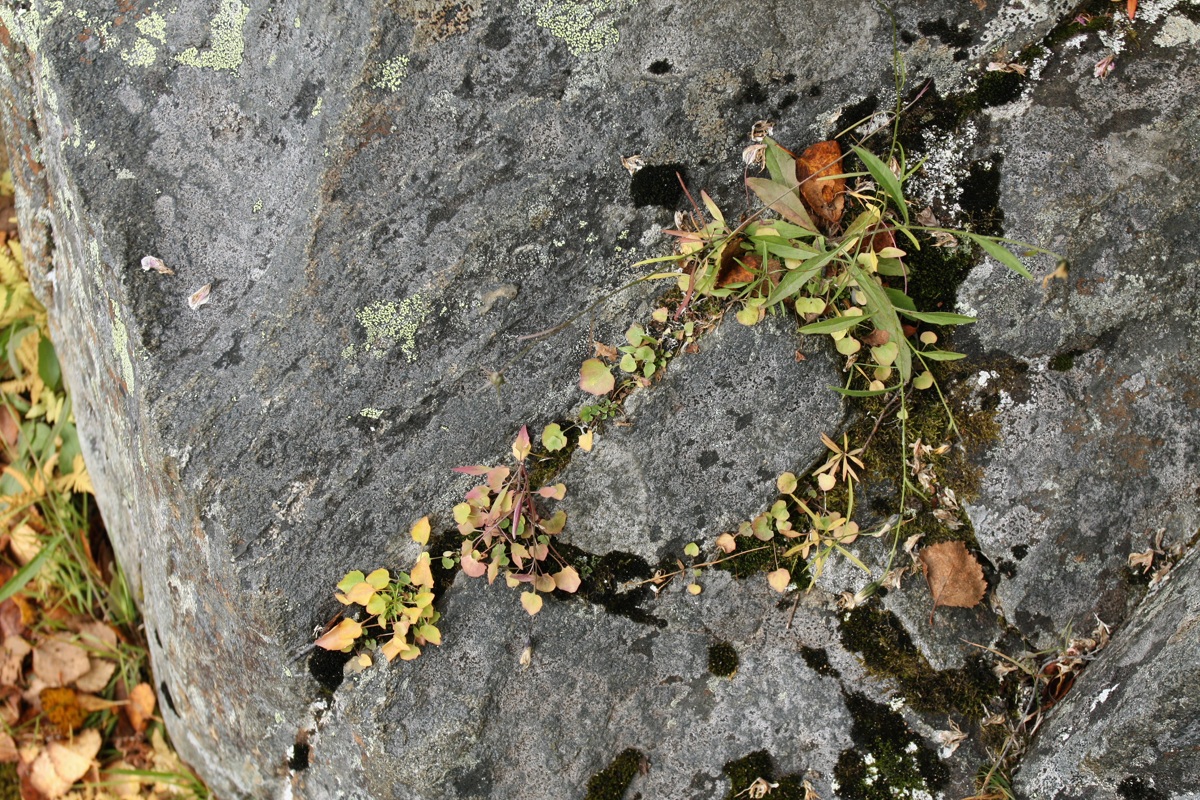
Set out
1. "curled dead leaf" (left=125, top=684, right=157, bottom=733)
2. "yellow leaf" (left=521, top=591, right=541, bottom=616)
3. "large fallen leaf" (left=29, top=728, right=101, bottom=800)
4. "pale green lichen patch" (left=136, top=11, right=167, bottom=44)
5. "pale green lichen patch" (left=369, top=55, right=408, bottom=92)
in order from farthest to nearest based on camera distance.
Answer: "curled dead leaf" (left=125, top=684, right=157, bottom=733), "large fallen leaf" (left=29, top=728, right=101, bottom=800), "pale green lichen patch" (left=136, top=11, right=167, bottom=44), "pale green lichen patch" (left=369, top=55, right=408, bottom=92), "yellow leaf" (left=521, top=591, right=541, bottom=616)

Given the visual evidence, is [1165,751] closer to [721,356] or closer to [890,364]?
[890,364]

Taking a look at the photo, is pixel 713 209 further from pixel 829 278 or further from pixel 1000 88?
pixel 1000 88

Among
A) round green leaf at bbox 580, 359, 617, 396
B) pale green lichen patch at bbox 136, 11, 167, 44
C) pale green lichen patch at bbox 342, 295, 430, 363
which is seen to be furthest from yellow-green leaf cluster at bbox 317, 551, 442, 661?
pale green lichen patch at bbox 136, 11, 167, 44

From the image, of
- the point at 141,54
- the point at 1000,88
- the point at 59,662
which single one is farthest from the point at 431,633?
the point at 59,662

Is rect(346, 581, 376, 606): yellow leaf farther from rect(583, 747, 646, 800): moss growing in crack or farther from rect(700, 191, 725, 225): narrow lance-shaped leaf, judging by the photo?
rect(700, 191, 725, 225): narrow lance-shaped leaf

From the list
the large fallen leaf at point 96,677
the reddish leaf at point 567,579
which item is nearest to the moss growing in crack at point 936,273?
the reddish leaf at point 567,579

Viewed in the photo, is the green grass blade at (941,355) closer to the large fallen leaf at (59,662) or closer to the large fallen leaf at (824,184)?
the large fallen leaf at (824,184)
